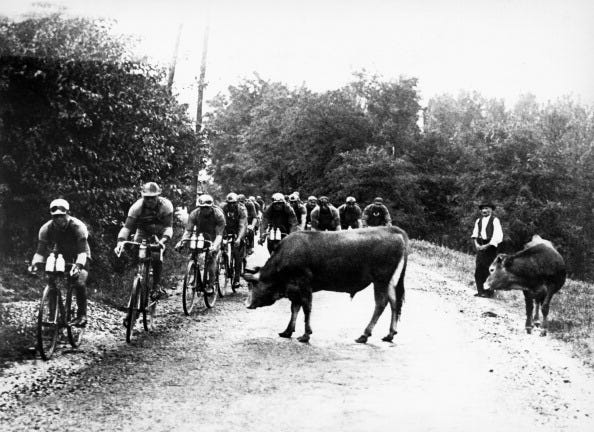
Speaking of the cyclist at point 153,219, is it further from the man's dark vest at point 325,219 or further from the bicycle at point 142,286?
the man's dark vest at point 325,219

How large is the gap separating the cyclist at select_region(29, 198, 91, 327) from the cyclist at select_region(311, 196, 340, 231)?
25.1 ft

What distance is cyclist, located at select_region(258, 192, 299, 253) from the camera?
519 inches

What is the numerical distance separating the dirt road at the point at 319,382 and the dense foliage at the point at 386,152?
1990 centimetres

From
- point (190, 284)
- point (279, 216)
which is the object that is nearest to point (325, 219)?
point (279, 216)

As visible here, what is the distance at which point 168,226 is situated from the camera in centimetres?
938

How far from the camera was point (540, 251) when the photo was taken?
8930 millimetres

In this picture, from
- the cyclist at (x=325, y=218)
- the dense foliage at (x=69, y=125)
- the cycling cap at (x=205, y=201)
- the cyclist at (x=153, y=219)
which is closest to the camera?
the cyclist at (x=153, y=219)

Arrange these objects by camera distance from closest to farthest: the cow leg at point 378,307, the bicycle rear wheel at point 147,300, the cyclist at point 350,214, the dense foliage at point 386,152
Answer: the cow leg at point 378,307, the bicycle rear wheel at point 147,300, the cyclist at point 350,214, the dense foliage at point 386,152

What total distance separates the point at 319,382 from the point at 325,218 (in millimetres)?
8667

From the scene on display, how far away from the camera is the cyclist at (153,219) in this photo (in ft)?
30.0

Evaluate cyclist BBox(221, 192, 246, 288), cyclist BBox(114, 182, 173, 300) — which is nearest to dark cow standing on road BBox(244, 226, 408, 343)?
cyclist BBox(114, 182, 173, 300)

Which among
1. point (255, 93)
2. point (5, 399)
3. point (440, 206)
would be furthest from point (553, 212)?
point (5, 399)

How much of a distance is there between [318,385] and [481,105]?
50251 millimetres

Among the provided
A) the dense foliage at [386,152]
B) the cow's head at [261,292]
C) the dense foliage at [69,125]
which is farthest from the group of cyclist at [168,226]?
the dense foliage at [386,152]
